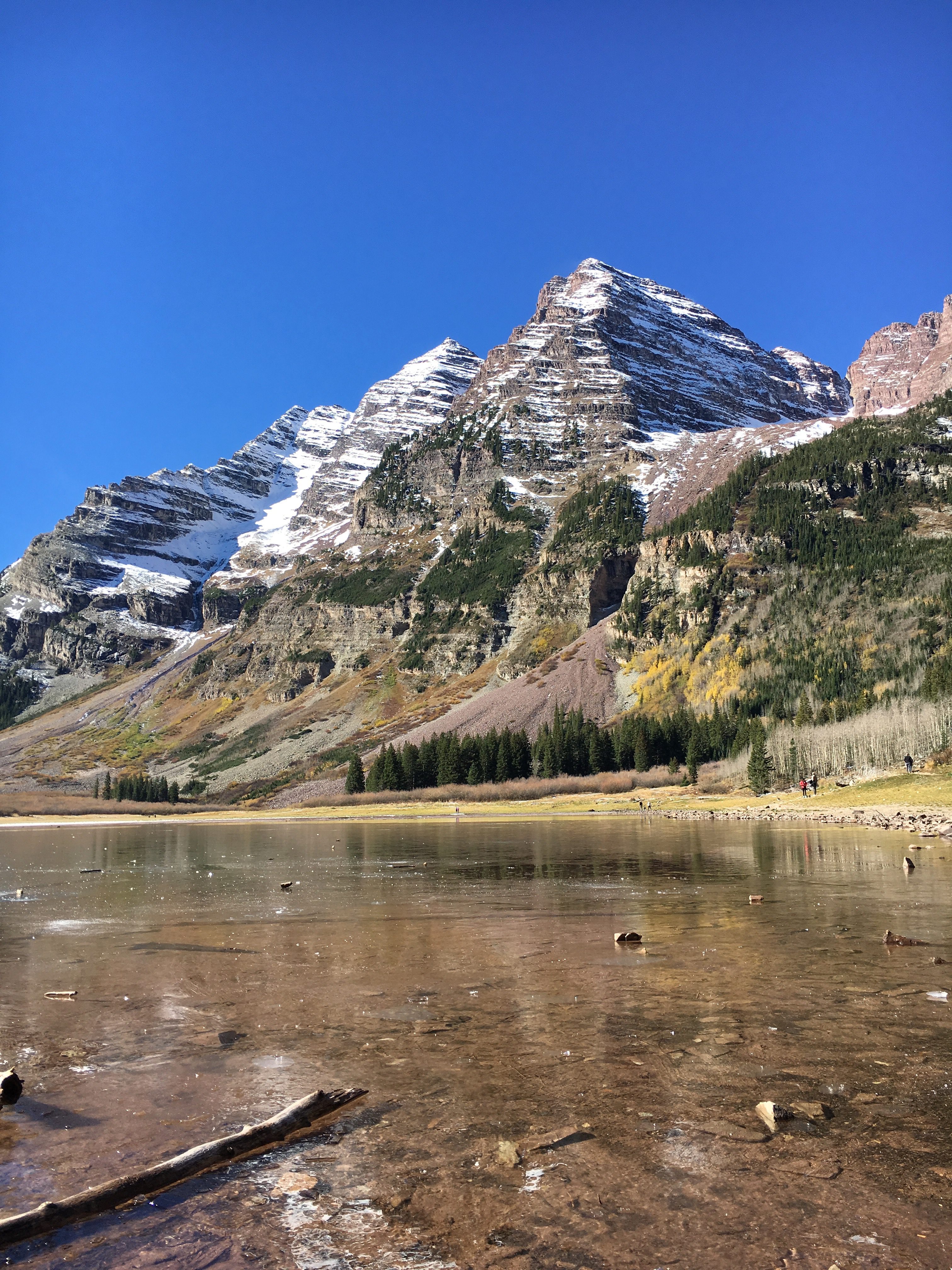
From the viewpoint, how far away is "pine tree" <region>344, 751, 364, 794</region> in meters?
153

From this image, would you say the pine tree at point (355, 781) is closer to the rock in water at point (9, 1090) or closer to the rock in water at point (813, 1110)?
the rock in water at point (9, 1090)

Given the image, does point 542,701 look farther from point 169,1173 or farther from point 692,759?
point 169,1173

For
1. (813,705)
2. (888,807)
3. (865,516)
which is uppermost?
(865,516)

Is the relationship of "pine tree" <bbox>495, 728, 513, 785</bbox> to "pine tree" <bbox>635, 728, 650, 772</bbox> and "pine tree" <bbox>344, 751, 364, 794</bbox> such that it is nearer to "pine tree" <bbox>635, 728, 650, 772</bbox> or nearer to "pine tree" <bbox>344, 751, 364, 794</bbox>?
"pine tree" <bbox>635, 728, 650, 772</bbox>

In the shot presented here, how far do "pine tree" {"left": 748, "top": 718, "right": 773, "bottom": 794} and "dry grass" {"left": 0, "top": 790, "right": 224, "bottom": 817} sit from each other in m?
103

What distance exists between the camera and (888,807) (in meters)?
63.7

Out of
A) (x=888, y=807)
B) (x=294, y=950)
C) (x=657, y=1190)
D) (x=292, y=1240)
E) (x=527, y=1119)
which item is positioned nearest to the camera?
(x=292, y=1240)

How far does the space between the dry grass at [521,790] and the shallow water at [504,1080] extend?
104692 millimetres

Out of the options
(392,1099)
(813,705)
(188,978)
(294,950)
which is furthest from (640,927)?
(813,705)

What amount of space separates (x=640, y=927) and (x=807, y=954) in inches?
212

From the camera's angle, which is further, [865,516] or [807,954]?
[865,516]

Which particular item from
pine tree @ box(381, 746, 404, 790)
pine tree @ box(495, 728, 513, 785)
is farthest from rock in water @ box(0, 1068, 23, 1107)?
pine tree @ box(381, 746, 404, 790)

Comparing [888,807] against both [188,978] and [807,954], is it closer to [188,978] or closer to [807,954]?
[807,954]

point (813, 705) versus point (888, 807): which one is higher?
point (813, 705)
